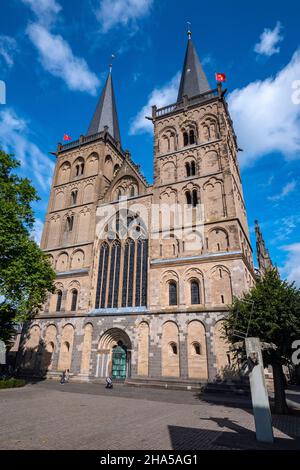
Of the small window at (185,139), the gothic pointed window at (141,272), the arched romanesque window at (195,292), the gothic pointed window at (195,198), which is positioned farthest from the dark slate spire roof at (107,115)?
the arched romanesque window at (195,292)

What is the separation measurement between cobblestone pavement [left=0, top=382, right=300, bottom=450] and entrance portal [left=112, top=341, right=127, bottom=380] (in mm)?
9186

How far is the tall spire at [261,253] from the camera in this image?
45.8 m

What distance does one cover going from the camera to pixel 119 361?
22203mm

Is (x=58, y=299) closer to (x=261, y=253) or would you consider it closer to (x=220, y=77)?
(x=220, y=77)

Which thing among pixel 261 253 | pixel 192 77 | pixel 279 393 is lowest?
pixel 279 393

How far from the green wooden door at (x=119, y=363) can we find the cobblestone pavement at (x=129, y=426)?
9191 millimetres

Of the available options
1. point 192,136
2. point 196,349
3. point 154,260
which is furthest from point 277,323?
point 192,136

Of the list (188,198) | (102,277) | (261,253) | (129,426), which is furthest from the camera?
(261,253)

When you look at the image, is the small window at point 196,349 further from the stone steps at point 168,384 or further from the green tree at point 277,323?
the green tree at point 277,323

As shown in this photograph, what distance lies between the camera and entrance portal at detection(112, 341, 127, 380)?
21.8 m

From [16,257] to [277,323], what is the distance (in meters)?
15.0

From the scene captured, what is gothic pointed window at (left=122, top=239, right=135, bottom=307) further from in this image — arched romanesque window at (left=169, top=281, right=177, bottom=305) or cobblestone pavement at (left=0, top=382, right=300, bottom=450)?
cobblestone pavement at (left=0, top=382, right=300, bottom=450)

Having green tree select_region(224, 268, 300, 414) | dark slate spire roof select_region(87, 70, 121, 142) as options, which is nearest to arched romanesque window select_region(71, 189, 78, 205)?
dark slate spire roof select_region(87, 70, 121, 142)
